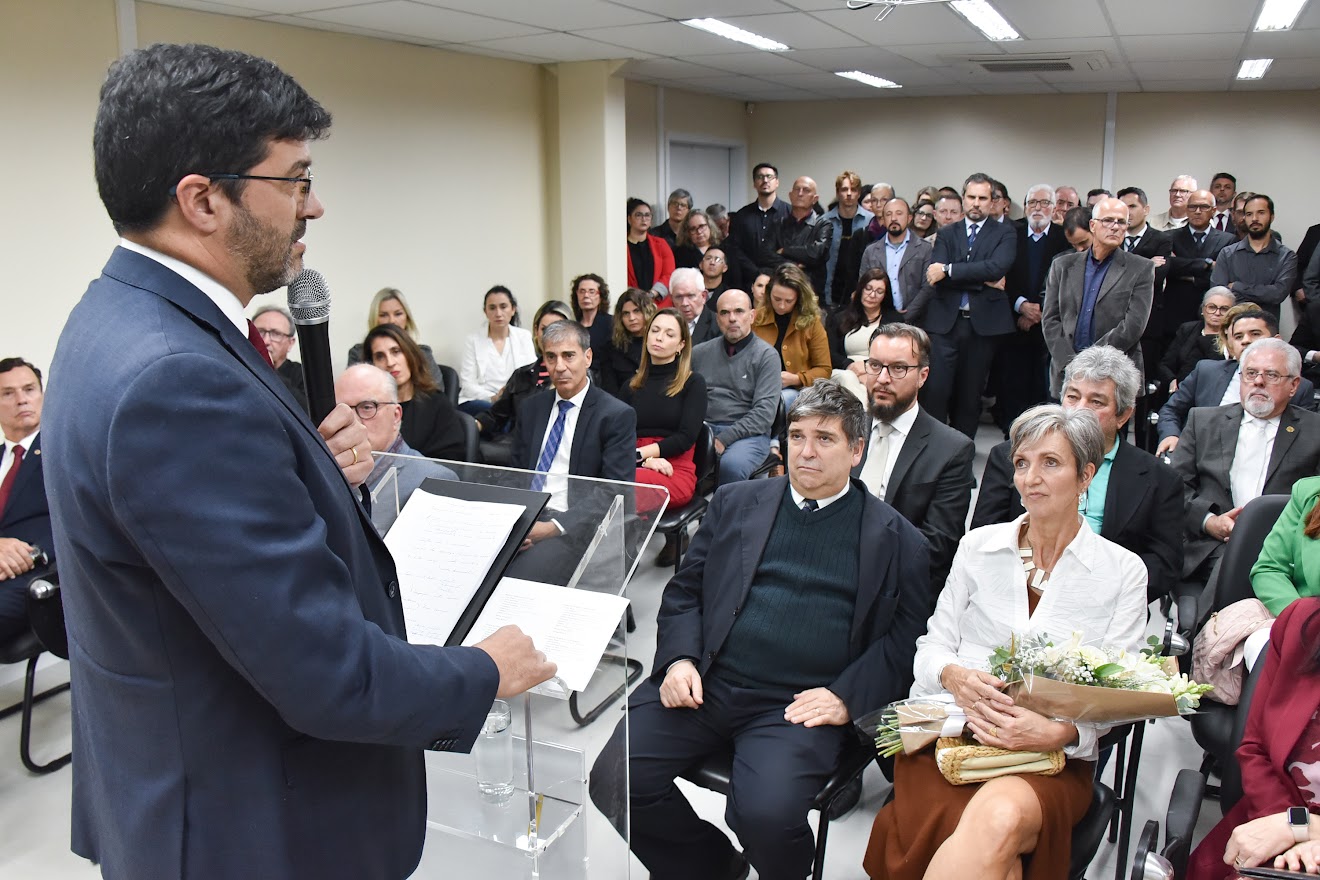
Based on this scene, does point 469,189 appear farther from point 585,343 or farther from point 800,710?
point 800,710

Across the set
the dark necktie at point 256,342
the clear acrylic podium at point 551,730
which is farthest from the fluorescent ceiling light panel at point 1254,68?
the dark necktie at point 256,342

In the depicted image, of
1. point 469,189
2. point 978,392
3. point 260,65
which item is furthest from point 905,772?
point 469,189

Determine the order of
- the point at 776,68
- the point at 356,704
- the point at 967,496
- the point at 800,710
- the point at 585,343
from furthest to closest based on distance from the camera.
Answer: the point at 776,68 → the point at 585,343 → the point at 967,496 → the point at 800,710 → the point at 356,704

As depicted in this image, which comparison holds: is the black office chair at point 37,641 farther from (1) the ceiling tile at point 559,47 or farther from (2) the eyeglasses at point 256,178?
(1) the ceiling tile at point 559,47

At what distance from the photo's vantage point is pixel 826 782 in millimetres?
2211

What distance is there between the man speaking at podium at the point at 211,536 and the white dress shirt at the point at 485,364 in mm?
5123

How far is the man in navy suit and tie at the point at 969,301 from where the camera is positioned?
632cm

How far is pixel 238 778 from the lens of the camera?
106cm

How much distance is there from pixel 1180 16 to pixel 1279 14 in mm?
563

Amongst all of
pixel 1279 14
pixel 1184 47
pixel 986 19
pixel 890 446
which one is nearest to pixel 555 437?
pixel 890 446

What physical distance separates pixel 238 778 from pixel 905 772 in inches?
61.0

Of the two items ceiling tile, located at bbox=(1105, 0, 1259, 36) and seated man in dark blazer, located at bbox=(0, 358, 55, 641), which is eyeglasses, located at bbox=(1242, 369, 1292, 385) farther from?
seated man in dark blazer, located at bbox=(0, 358, 55, 641)

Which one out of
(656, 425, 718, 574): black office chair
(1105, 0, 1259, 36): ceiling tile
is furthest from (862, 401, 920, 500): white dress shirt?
(1105, 0, 1259, 36): ceiling tile

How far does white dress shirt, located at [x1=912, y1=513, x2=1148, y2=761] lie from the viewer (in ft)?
7.46
